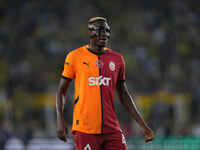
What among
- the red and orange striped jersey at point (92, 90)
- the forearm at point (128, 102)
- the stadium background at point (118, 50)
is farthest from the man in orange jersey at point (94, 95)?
the stadium background at point (118, 50)

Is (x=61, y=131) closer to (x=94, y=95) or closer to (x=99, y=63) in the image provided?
(x=94, y=95)

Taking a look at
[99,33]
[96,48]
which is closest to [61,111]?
[96,48]

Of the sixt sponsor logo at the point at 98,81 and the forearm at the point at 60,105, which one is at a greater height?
the sixt sponsor logo at the point at 98,81

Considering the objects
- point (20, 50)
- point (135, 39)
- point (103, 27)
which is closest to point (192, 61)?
point (135, 39)

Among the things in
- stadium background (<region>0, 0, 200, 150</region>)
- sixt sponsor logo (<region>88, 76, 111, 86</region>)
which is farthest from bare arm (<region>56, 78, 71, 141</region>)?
stadium background (<region>0, 0, 200, 150</region>)

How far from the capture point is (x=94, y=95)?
3801 mm

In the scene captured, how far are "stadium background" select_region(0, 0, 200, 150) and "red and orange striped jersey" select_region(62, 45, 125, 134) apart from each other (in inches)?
574

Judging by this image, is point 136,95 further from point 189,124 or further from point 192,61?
point 192,61

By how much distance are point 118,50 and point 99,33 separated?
18382 millimetres

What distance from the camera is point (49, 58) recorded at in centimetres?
2234

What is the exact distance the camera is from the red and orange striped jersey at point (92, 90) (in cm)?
378

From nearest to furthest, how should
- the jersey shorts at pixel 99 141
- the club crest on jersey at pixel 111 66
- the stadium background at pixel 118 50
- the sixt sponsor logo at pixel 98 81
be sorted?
the jersey shorts at pixel 99 141, the sixt sponsor logo at pixel 98 81, the club crest on jersey at pixel 111 66, the stadium background at pixel 118 50

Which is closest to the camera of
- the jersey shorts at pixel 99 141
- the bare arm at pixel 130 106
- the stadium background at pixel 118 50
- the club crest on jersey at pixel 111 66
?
the jersey shorts at pixel 99 141

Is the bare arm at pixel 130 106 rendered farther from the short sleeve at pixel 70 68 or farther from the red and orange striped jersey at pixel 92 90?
the short sleeve at pixel 70 68
